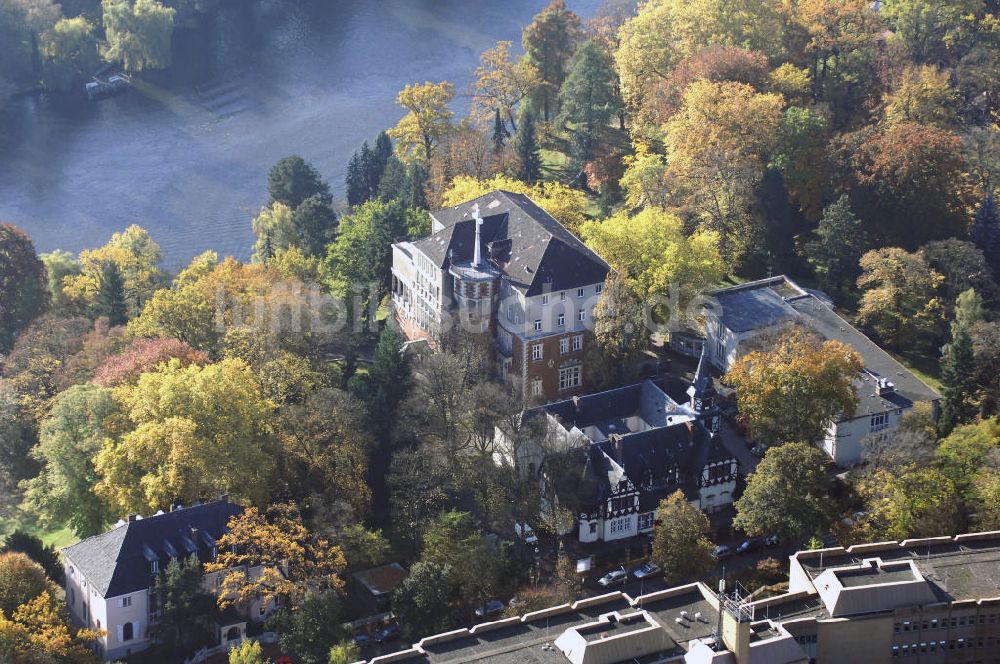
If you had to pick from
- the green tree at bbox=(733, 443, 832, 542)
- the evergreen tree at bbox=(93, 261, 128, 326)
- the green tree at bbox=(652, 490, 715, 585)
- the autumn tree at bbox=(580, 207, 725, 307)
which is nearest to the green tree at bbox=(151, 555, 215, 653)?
the green tree at bbox=(652, 490, 715, 585)

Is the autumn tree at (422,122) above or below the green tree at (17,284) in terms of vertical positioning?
above

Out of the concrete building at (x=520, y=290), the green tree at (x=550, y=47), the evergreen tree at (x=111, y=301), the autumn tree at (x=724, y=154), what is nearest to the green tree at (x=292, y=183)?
the evergreen tree at (x=111, y=301)

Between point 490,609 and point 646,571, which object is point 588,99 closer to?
point 646,571

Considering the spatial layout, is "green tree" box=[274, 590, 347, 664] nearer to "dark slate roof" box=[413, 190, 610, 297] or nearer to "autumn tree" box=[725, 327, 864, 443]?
"dark slate roof" box=[413, 190, 610, 297]

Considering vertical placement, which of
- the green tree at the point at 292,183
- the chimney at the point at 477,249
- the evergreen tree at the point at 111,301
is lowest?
the evergreen tree at the point at 111,301

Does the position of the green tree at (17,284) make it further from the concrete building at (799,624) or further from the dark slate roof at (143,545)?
the concrete building at (799,624)
